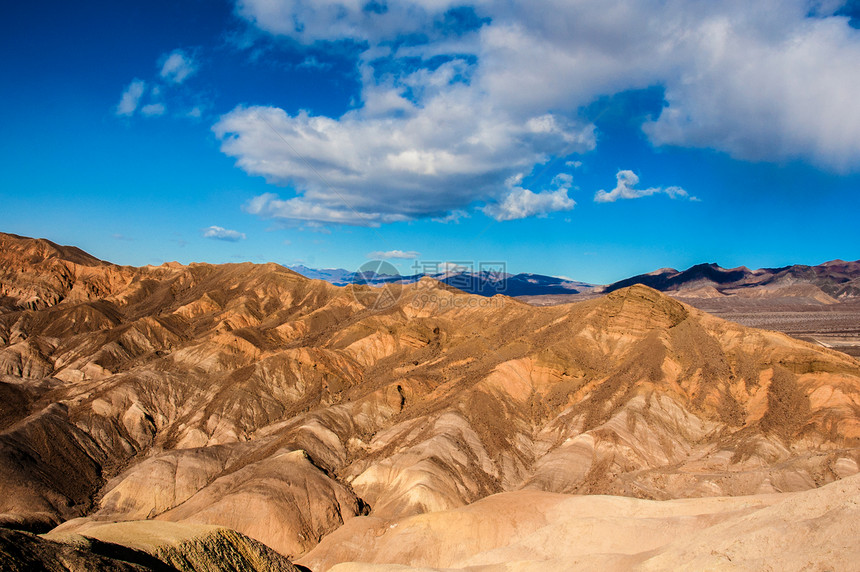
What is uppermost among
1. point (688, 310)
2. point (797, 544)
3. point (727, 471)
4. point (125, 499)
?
point (688, 310)

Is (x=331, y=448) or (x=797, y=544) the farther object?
(x=331, y=448)

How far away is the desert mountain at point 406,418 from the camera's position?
32.4 meters

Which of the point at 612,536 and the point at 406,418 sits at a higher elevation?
the point at 406,418

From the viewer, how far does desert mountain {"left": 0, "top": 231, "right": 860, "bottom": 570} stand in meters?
32.4

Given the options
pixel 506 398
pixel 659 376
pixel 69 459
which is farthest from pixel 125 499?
pixel 659 376

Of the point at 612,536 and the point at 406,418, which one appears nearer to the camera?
the point at 612,536

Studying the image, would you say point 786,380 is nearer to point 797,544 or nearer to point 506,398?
point 506,398

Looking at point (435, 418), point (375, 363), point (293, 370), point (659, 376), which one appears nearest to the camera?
point (435, 418)

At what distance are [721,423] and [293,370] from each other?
4488 centimetres

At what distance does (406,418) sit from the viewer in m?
46.0

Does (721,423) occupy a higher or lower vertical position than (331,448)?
higher

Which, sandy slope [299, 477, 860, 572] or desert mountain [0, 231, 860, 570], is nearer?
sandy slope [299, 477, 860, 572]

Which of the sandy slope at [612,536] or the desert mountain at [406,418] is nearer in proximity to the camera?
the sandy slope at [612,536]

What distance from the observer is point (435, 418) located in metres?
42.7
